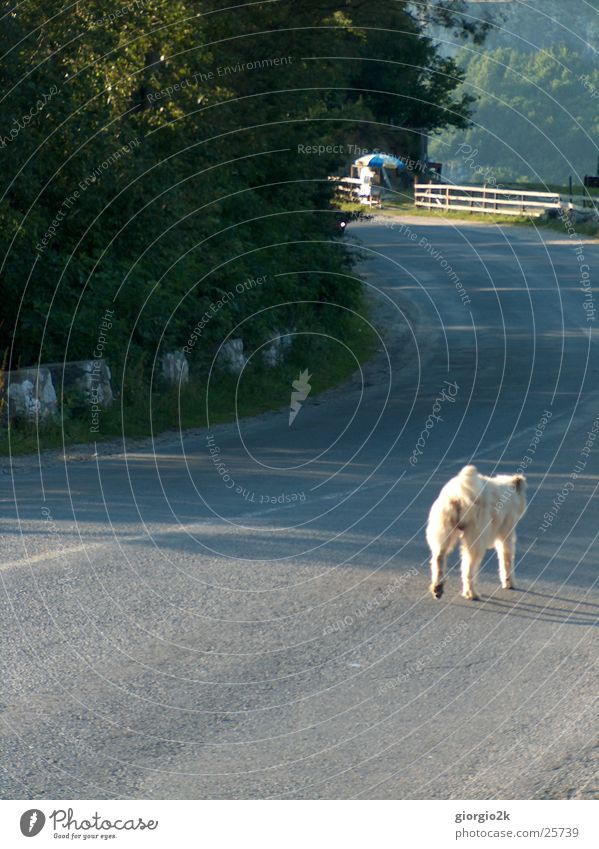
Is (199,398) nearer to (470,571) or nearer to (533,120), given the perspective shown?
(470,571)

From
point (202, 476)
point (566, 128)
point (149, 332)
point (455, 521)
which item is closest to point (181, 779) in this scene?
point (455, 521)

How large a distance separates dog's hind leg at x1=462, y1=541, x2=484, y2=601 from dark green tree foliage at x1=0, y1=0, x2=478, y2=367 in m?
8.96

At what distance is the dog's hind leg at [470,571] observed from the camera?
8383 millimetres

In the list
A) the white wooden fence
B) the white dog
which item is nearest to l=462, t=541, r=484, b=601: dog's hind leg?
the white dog

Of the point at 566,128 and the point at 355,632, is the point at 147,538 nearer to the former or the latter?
the point at 355,632

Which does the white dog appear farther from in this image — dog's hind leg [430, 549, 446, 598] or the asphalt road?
the asphalt road

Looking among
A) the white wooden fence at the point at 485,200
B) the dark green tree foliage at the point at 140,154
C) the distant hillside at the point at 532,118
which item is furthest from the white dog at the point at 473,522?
the distant hillside at the point at 532,118

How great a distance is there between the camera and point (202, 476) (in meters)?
13.1

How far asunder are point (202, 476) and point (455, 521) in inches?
209

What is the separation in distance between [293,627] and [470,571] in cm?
140

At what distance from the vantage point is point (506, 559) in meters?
8.74

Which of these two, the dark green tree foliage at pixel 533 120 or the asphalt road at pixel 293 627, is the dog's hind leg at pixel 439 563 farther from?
the dark green tree foliage at pixel 533 120

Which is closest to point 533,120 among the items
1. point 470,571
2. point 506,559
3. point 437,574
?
point 506,559

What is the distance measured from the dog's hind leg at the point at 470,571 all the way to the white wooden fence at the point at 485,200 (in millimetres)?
43428
